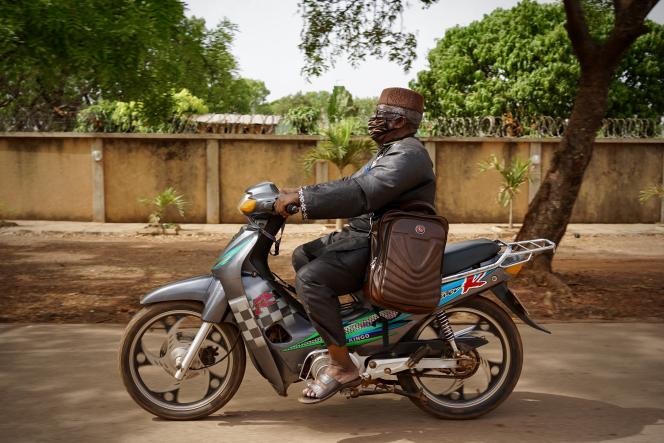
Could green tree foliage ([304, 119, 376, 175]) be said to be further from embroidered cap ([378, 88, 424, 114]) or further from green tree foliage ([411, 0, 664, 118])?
green tree foliage ([411, 0, 664, 118])

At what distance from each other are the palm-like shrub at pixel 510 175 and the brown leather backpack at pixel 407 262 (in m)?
12.0

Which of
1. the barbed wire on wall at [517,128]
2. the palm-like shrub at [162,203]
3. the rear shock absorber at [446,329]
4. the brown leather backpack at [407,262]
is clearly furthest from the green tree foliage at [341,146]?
the brown leather backpack at [407,262]

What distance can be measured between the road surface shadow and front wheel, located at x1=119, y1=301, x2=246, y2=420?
18 centimetres

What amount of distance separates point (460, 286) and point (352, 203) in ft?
2.65

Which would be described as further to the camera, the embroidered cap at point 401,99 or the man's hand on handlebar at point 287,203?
the embroidered cap at point 401,99

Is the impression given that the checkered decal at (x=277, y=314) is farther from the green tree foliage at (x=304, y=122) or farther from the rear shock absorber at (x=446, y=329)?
the green tree foliage at (x=304, y=122)

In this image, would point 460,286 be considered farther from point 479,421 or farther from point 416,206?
point 479,421

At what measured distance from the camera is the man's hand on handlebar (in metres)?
3.87

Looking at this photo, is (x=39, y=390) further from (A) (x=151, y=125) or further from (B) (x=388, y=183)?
(A) (x=151, y=125)

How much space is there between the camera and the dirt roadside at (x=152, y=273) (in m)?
7.48

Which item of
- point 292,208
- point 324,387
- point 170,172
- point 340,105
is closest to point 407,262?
point 292,208

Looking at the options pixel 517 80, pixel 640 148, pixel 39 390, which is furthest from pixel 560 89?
pixel 39 390

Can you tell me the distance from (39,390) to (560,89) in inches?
1276

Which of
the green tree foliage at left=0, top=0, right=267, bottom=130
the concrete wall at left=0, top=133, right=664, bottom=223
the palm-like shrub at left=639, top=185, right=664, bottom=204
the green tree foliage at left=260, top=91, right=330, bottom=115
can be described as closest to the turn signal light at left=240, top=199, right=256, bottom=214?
the green tree foliage at left=0, top=0, right=267, bottom=130
